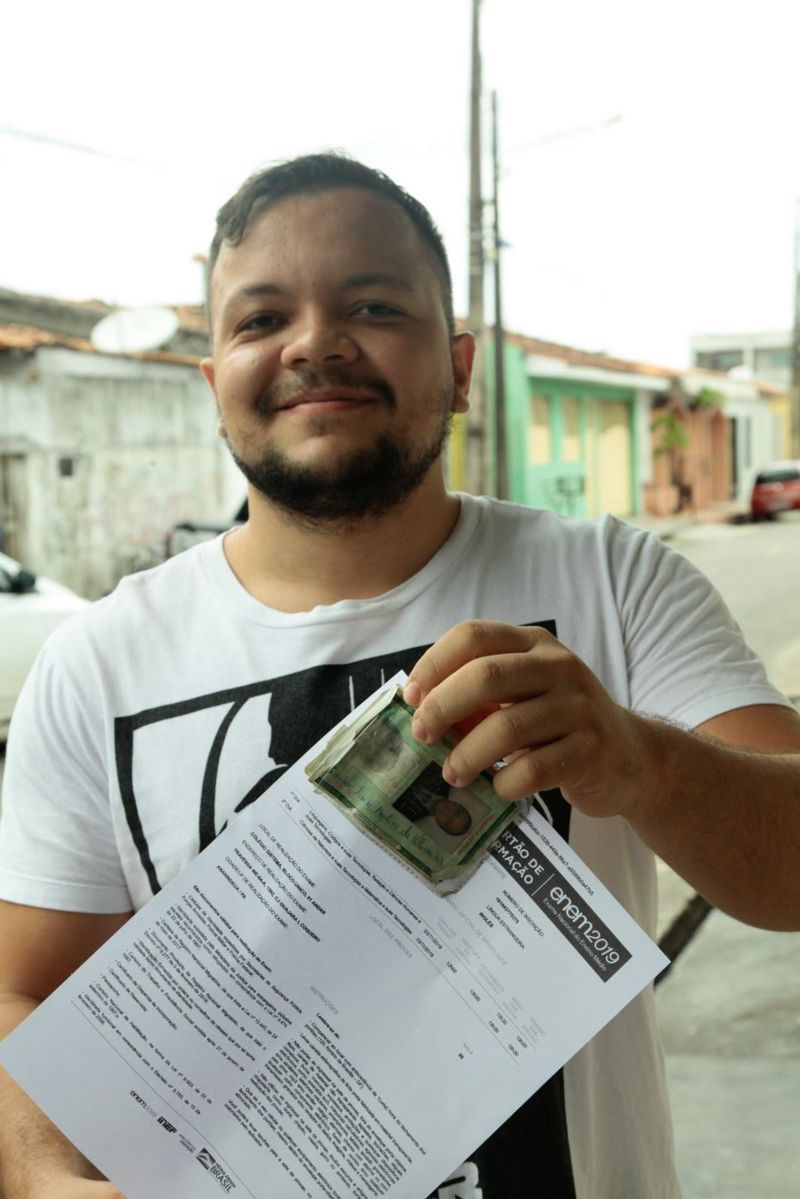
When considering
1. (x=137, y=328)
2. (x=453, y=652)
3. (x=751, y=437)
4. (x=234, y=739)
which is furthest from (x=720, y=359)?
(x=453, y=652)

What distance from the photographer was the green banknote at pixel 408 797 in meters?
0.94

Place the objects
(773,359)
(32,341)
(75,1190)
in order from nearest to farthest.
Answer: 1. (75,1190)
2. (32,341)
3. (773,359)

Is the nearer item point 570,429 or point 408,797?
point 408,797

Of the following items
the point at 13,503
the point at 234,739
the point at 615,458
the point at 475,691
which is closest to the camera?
the point at 475,691

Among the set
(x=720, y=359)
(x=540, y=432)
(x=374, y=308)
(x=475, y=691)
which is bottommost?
(x=475, y=691)

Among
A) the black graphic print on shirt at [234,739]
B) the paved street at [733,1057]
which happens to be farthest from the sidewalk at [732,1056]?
the black graphic print on shirt at [234,739]

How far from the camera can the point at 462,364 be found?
1470mm

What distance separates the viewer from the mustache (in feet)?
4.22

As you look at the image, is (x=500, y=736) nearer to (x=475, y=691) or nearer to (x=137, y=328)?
(x=475, y=691)

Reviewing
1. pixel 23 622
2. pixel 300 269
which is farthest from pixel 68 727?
pixel 23 622

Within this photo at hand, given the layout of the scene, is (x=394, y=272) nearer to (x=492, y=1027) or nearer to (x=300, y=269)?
(x=300, y=269)

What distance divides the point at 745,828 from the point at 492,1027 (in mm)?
291

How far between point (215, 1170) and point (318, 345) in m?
0.76

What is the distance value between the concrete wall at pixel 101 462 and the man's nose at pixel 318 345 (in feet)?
14.9
